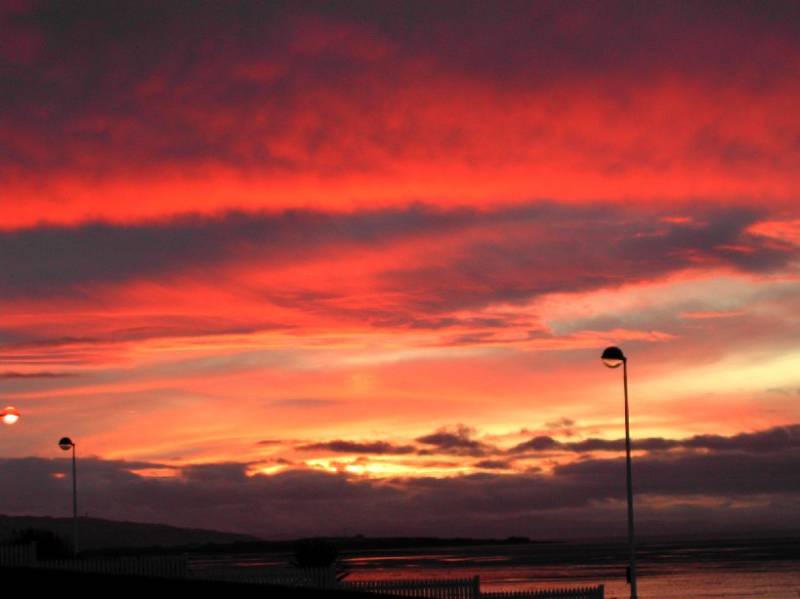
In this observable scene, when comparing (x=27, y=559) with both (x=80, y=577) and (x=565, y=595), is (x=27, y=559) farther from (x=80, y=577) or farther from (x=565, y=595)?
(x=565, y=595)

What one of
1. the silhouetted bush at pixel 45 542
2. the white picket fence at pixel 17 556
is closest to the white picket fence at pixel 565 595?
the white picket fence at pixel 17 556

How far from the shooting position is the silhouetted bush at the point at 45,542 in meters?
48.0

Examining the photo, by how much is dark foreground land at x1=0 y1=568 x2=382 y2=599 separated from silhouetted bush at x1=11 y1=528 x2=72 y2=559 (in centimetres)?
1388

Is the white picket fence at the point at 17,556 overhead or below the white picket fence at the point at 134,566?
overhead

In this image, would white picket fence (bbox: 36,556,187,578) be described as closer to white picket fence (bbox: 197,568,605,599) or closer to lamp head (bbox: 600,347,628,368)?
white picket fence (bbox: 197,568,605,599)

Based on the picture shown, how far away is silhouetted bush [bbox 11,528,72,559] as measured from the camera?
158 ft

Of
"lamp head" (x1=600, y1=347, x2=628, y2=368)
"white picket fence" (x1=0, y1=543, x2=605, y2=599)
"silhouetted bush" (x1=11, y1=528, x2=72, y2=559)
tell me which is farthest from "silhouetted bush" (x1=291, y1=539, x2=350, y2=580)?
"lamp head" (x1=600, y1=347, x2=628, y2=368)

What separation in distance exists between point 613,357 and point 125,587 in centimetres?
1467

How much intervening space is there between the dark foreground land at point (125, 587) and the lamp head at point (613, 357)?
29.8ft

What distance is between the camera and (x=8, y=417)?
3272cm

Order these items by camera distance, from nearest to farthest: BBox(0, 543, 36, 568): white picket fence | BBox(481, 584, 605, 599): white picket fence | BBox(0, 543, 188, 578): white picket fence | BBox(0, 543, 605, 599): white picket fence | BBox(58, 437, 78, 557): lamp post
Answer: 1. BBox(481, 584, 605, 599): white picket fence
2. BBox(0, 543, 605, 599): white picket fence
3. BBox(0, 543, 188, 578): white picket fence
4. BBox(0, 543, 36, 568): white picket fence
5. BBox(58, 437, 78, 557): lamp post

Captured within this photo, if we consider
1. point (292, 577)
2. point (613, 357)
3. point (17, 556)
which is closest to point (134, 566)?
point (17, 556)

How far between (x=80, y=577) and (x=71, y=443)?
15361 millimetres

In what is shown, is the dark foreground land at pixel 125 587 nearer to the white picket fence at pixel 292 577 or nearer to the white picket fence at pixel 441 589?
the white picket fence at pixel 292 577
